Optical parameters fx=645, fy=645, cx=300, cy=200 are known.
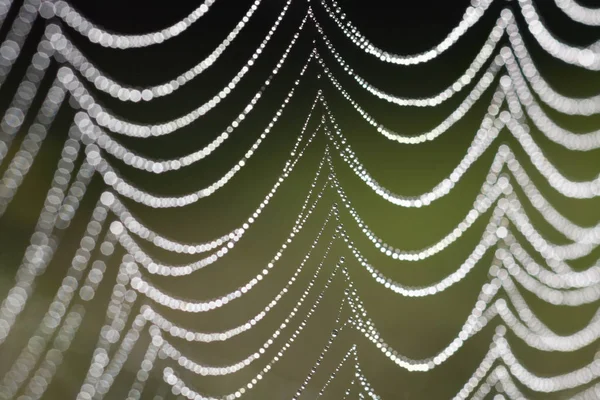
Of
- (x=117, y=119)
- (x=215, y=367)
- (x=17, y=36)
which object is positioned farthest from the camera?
(x=215, y=367)

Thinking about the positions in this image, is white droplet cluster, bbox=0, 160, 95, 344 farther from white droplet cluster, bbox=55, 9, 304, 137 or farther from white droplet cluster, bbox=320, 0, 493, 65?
white droplet cluster, bbox=320, 0, 493, 65

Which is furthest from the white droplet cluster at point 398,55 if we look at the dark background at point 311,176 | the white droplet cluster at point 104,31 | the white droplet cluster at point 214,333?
the white droplet cluster at point 214,333

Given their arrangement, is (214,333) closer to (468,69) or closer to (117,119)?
(117,119)

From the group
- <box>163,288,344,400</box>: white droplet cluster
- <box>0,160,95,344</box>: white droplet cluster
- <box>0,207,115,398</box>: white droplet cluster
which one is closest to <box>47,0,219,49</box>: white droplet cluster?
<box>0,160,95,344</box>: white droplet cluster

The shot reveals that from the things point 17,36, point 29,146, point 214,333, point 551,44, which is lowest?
point 214,333

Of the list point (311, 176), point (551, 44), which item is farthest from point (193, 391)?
point (551, 44)

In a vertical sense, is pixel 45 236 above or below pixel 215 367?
above

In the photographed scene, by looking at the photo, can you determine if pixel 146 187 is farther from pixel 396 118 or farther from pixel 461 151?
pixel 461 151

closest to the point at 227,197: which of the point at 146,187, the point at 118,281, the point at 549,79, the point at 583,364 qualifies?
the point at 146,187
